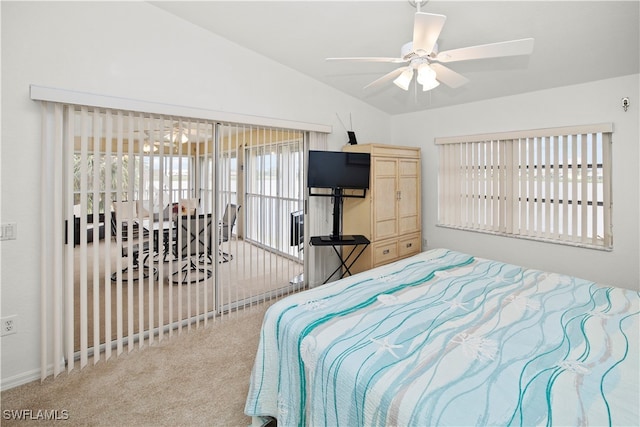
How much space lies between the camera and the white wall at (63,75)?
2.05m

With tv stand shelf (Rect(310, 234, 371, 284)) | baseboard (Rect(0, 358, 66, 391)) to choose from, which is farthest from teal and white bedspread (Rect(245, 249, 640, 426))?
baseboard (Rect(0, 358, 66, 391))

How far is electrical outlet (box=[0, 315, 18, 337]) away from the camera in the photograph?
2.08m

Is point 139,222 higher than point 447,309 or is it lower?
higher


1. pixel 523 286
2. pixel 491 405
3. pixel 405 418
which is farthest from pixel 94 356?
pixel 523 286

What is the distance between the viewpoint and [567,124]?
312 cm

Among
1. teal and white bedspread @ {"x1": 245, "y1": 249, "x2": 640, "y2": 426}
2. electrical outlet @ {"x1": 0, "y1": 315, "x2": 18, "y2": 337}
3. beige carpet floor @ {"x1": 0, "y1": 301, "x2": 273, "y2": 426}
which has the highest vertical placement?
teal and white bedspread @ {"x1": 245, "y1": 249, "x2": 640, "y2": 426}

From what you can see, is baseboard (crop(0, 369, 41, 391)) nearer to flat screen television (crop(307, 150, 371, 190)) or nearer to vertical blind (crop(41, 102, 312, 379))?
vertical blind (crop(41, 102, 312, 379))

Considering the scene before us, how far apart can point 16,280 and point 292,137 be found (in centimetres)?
277

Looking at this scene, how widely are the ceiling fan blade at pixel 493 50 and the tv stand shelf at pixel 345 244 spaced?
208 cm

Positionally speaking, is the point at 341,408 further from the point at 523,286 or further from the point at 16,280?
the point at 16,280

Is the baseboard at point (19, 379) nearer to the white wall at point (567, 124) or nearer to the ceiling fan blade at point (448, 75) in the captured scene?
the ceiling fan blade at point (448, 75)

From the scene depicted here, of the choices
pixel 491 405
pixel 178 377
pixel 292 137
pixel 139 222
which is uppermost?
pixel 292 137

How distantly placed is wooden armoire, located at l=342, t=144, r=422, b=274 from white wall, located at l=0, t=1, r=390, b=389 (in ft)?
5.96

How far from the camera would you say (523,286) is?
2.04 m
